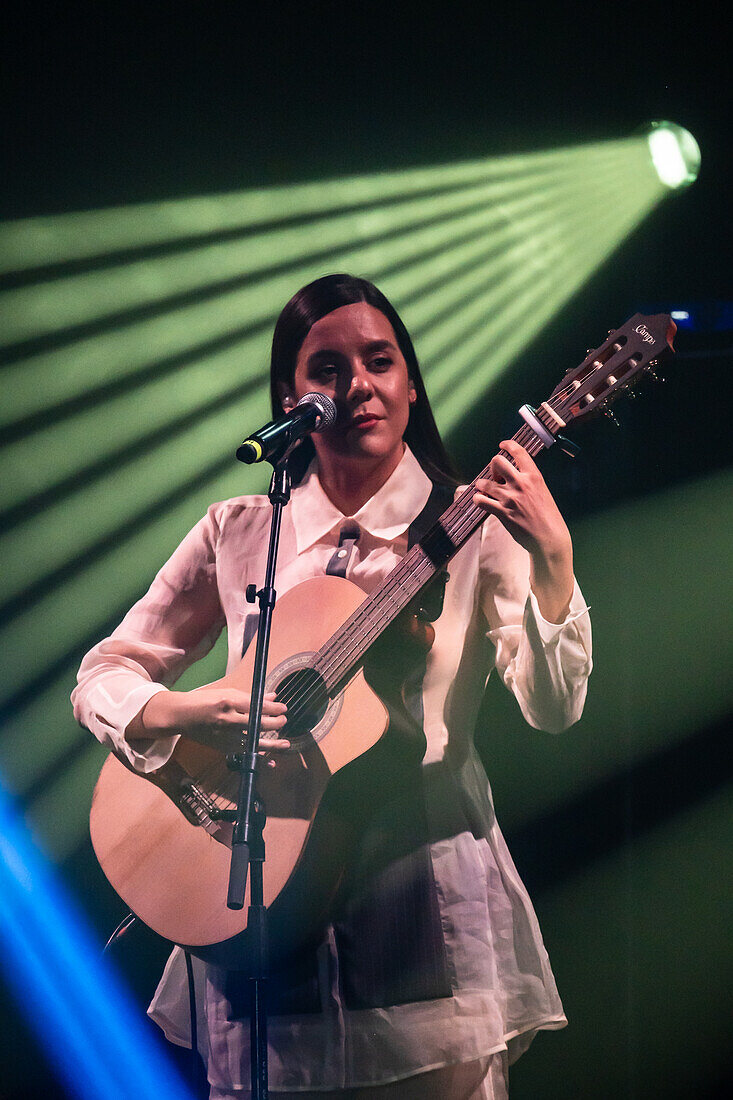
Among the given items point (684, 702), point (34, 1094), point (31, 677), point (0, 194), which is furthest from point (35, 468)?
point (684, 702)

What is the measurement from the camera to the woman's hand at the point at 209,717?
187cm

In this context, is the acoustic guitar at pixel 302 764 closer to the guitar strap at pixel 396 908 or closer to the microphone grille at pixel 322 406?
the guitar strap at pixel 396 908

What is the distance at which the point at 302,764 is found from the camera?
1906 millimetres

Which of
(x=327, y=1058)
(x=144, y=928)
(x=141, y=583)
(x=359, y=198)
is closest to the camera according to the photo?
(x=327, y=1058)

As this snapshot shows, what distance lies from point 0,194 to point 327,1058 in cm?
245

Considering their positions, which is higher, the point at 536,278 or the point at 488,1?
the point at 488,1

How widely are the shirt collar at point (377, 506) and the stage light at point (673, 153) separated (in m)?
1.05

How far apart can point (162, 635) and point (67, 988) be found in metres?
0.92

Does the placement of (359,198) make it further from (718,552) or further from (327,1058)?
(327,1058)

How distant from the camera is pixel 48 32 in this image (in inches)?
118

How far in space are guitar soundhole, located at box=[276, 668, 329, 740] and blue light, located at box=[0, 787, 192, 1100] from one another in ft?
3.10

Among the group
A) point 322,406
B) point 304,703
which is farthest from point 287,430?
point 304,703

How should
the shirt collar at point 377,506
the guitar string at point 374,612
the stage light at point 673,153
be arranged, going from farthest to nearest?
the stage light at point 673,153
the shirt collar at point 377,506
the guitar string at point 374,612

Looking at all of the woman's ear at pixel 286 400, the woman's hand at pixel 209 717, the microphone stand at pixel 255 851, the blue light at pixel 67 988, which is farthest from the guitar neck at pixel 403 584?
the blue light at pixel 67 988
